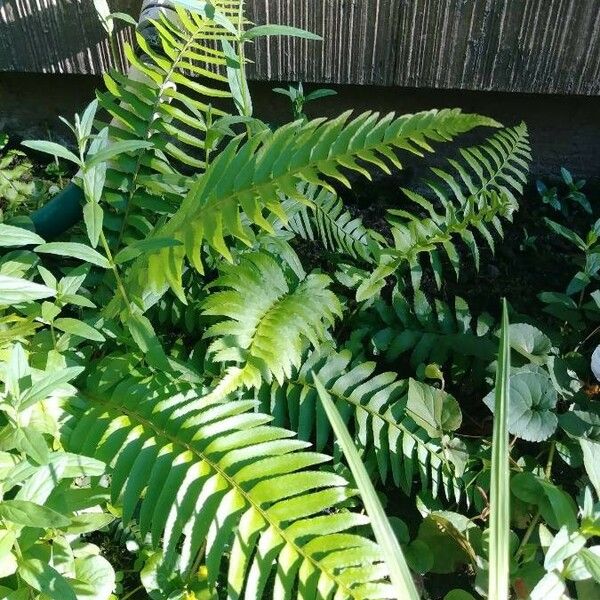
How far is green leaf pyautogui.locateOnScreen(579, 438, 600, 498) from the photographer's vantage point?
1.44 meters

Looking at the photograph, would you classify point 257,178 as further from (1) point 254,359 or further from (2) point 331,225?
(2) point 331,225

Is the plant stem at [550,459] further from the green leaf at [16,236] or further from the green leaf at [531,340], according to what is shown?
the green leaf at [16,236]

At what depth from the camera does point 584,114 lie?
247 centimetres

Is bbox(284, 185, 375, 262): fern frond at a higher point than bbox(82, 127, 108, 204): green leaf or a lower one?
lower

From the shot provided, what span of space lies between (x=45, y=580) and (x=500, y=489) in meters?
0.81

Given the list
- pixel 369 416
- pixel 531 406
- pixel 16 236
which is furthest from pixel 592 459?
pixel 16 236

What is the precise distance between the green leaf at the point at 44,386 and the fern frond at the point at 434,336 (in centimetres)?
91

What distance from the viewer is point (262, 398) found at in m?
1.69

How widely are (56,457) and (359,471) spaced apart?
21.0 inches

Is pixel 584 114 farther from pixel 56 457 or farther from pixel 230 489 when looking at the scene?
pixel 56 457

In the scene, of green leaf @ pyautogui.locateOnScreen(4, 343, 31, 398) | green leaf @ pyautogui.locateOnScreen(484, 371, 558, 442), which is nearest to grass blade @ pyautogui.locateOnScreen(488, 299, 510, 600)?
green leaf @ pyautogui.locateOnScreen(484, 371, 558, 442)

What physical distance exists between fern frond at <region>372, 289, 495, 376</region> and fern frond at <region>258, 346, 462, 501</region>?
0.14 metres

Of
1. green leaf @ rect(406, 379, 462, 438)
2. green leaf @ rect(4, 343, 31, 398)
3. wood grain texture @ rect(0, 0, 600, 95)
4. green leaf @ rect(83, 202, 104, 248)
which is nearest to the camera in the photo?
green leaf @ rect(4, 343, 31, 398)

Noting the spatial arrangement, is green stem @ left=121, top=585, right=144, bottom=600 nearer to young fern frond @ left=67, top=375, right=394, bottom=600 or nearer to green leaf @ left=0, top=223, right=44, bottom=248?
young fern frond @ left=67, top=375, right=394, bottom=600
